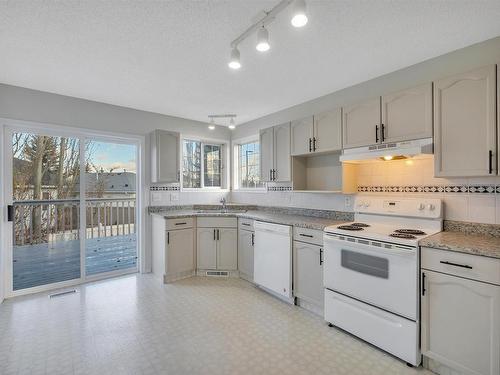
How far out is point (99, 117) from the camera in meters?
3.55

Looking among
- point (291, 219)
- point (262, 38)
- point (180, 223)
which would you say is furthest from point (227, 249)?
point (262, 38)

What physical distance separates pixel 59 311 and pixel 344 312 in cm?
286

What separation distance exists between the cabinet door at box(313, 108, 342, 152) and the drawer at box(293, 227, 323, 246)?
93cm

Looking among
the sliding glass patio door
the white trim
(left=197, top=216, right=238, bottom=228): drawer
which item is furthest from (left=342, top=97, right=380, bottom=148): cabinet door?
the sliding glass patio door

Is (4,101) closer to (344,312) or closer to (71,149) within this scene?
(71,149)

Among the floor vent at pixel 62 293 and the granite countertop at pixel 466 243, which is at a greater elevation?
the granite countertop at pixel 466 243

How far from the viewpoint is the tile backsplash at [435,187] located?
2.08m

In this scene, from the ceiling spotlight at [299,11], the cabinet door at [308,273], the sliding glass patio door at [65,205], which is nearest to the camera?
the ceiling spotlight at [299,11]

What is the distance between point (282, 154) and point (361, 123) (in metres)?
1.12

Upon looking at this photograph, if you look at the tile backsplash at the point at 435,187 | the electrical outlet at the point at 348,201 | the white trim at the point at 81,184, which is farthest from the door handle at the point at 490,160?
the white trim at the point at 81,184

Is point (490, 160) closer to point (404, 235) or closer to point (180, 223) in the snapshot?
point (404, 235)

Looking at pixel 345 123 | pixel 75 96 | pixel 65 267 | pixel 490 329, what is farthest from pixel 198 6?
pixel 65 267

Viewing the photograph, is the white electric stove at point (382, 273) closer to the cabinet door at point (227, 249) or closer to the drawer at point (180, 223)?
the cabinet door at point (227, 249)

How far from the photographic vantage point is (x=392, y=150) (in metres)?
2.27
